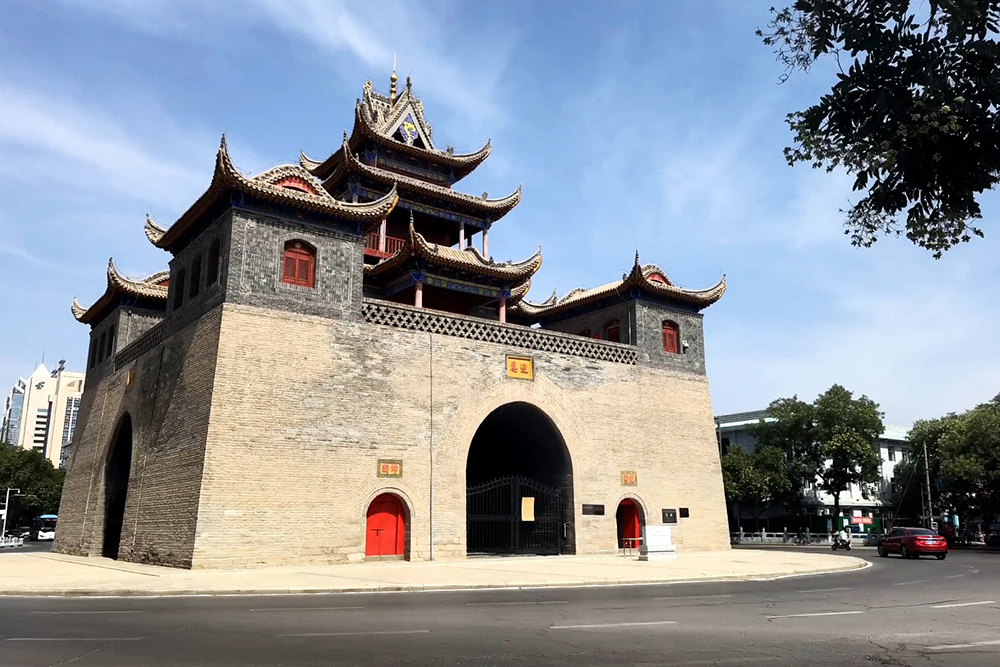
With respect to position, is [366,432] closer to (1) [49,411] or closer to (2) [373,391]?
(2) [373,391]

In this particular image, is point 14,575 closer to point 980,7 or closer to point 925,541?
point 980,7

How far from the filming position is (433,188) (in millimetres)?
27859

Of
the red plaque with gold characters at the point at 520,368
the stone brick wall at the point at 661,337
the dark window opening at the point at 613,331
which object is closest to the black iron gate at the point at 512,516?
the red plaque with gold characters at the point at 520,368

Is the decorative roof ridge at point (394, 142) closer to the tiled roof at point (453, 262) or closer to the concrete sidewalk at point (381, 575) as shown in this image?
the tiled roof at point (453, 262)

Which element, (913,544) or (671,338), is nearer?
(913,544)

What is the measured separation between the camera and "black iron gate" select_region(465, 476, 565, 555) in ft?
77.6

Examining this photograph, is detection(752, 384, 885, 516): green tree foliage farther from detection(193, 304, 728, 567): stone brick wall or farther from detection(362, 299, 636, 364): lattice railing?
detection(362, 299, 636, 364): lattice railing

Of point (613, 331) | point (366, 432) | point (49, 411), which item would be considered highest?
point (49, 411)

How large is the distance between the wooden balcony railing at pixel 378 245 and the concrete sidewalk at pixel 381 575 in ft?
35.1

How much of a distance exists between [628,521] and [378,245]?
12.2 metres

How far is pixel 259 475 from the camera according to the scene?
18125 mm

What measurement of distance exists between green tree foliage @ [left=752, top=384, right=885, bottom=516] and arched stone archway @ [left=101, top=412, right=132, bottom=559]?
3433cm

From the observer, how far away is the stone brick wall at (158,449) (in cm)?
1830

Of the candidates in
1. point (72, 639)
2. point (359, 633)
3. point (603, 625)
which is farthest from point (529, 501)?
point (72, 639)
